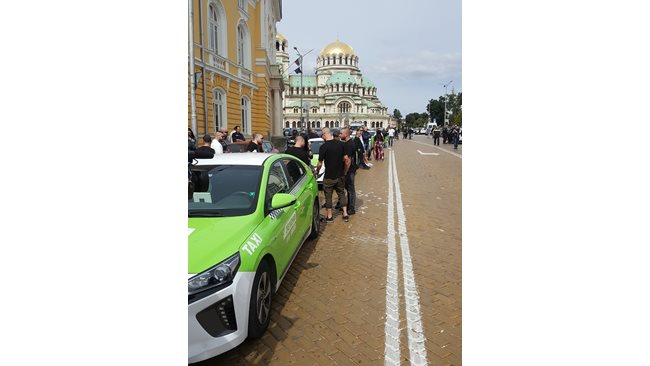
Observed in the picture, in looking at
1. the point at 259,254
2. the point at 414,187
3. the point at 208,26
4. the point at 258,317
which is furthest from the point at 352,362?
the point at 208,26

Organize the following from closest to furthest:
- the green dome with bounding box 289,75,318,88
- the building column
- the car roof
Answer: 1. the car roof
2. the building column
3. the green dome with bounding box 289,75,318,88

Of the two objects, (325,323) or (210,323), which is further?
(325,323)

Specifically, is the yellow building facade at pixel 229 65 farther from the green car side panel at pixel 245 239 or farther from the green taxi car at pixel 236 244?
the green car side panel at pixel 245 239

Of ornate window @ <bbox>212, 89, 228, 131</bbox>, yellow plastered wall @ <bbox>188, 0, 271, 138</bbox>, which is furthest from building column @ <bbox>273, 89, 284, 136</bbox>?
ornate window @ <bbox>212, 89, 228, 131</bbox>

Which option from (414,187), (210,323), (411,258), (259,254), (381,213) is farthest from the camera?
(414,187)

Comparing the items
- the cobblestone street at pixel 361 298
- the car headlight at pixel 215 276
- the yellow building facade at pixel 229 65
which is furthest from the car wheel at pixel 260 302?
the yellow building facade at pixel 229 65

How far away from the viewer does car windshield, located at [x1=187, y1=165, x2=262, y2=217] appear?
344cm

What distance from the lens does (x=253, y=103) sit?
2666cm

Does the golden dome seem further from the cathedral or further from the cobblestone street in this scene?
the cobblestone street

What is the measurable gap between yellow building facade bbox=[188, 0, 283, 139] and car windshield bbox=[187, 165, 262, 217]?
10.5 m

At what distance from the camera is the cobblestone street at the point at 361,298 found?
298cm

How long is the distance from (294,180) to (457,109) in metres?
70.8

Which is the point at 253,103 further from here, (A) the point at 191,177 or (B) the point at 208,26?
(A) the point at 191,177

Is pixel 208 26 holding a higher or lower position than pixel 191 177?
higher
